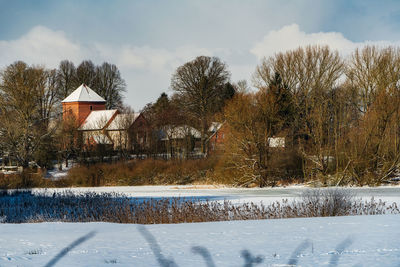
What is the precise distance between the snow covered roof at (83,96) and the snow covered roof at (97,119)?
2208mm

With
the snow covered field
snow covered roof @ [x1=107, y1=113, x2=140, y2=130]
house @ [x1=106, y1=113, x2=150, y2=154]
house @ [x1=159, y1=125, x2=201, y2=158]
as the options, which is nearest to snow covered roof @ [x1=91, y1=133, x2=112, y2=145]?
house @ [x1=106, y1=113, x2=150, y2=154]

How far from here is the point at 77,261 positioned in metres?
8.05

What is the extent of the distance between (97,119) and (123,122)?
10.6 metres

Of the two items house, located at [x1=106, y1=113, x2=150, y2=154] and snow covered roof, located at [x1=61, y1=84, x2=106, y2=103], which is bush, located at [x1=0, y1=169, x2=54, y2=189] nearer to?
house, located at [x1=106, y1=113, x2=150, y2=154]

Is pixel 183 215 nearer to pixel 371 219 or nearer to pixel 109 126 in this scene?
pixel 371 219

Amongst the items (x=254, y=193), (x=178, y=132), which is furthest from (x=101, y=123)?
(x=254, y=193)

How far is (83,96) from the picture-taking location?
6762 centimetres

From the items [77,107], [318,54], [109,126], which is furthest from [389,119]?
[77,107]

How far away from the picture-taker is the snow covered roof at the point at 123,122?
5413 centimetres

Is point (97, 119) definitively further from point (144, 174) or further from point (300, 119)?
point (300, 119)

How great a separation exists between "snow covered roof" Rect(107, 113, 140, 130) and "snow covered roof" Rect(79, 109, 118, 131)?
81.5 inches

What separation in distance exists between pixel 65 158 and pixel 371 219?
40.4 meters

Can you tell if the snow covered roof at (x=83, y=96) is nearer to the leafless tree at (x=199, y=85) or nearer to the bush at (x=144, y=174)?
the leafless tree at (x=199, y=85)

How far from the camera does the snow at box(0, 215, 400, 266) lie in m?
8.03
